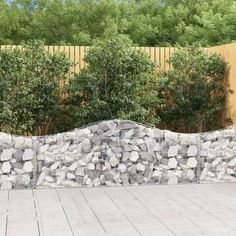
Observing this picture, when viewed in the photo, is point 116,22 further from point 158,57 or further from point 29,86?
point 29,86

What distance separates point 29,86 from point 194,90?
3.35 metres

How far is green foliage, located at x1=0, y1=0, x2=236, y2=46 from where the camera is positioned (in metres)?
18.2

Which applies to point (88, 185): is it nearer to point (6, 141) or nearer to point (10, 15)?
point (6, 141)

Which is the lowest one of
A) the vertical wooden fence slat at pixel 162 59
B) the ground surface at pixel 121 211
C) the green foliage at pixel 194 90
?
the ground surface at pixel 121 211

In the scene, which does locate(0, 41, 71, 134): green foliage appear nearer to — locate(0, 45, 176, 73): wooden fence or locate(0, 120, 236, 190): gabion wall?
locate(0, 45, 176, 73): wooden fence

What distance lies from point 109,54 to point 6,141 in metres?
3.86

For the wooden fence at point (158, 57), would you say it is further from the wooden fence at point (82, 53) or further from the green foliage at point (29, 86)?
the green foliage at point (29, 86)

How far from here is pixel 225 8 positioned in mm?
19078

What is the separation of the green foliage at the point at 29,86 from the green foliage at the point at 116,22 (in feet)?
22.9

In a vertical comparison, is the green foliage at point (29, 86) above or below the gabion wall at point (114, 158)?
above

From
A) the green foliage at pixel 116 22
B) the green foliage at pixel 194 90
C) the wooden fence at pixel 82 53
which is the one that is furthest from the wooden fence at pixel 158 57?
the green foliage at pixel 116 22

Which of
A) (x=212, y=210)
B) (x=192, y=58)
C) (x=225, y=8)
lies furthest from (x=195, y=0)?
(x=212, y=210)

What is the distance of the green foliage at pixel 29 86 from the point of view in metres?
10.4

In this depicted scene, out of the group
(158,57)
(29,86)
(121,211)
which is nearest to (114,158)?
(121,211)
